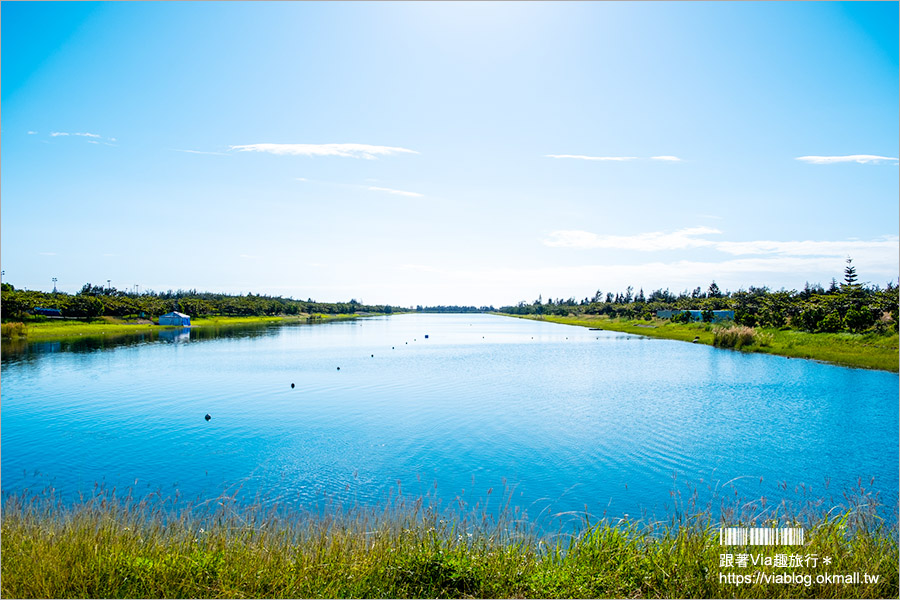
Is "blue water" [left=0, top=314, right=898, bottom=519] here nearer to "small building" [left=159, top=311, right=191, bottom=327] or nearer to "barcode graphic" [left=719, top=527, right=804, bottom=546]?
"barcode graphic" [left=719, top=527, right=804, bottom=546]

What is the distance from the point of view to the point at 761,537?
6.73 m

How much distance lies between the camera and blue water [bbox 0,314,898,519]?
40.7 ft

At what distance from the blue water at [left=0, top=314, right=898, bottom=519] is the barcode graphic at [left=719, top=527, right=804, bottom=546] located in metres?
3.30

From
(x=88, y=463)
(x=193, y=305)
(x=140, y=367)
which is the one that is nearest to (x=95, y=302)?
(x=193, y=305)

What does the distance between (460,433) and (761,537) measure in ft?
37.3

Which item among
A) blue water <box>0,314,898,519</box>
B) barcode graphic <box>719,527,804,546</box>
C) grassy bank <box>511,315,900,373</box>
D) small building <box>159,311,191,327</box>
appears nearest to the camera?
barcode graphic <box>719,527,804,546</box>

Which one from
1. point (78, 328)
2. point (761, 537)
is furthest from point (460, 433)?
point (78, 328)

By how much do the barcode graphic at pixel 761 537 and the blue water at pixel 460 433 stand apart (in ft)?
10.8

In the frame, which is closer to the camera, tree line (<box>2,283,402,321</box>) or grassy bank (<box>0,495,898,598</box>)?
grassy bank (<box>0,495,898,598</box>)

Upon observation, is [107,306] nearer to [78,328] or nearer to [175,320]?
[175,320]

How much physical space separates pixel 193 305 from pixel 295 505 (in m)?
104

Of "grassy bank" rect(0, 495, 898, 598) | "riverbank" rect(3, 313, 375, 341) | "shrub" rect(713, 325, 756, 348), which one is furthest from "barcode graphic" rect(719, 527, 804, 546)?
"riverbank" rect(3, 313, 375, 341)

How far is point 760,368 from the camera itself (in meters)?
34.3

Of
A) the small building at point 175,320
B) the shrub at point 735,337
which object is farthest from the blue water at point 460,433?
the small building at point 175,320
